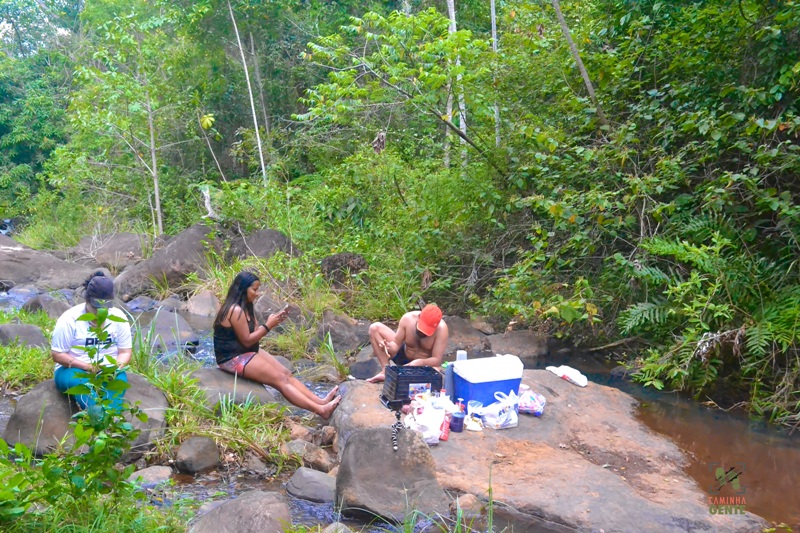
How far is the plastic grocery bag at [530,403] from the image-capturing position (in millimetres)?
5945

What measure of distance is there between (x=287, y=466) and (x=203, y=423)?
82 cm

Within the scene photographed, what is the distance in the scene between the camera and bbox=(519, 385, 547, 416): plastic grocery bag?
19.5 ft

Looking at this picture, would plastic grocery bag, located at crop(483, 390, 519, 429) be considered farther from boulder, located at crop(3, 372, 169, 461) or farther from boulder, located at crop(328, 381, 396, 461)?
boulder, located at crop(3, 372, 169, 461)

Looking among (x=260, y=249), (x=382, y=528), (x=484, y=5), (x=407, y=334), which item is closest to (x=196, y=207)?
(x=260, y=249)

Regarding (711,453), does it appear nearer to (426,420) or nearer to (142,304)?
(426,420)

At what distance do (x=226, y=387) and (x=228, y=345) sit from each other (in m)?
0.37

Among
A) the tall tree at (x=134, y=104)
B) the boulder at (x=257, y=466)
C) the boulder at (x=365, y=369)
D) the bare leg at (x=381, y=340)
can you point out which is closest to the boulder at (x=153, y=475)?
the boulder at (x=257, y=466)

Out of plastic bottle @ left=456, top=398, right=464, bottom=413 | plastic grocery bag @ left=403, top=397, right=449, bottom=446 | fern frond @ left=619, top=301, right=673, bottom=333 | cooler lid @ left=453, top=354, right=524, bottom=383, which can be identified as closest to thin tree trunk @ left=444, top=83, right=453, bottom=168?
fern frond @ left=619, top=301, right=673, bottom=333

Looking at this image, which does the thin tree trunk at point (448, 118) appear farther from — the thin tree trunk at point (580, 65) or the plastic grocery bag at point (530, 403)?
the plastic grocery bag at point (530, 403)

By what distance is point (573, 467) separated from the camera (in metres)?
5.21

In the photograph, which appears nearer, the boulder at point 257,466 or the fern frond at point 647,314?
the boulder at point 257,466

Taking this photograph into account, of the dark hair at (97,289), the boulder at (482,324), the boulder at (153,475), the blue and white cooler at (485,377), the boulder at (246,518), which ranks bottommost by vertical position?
the boulder at (482,324)

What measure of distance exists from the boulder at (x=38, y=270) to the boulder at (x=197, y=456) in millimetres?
9154

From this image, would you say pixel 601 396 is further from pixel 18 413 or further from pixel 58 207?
pixel 58 207
